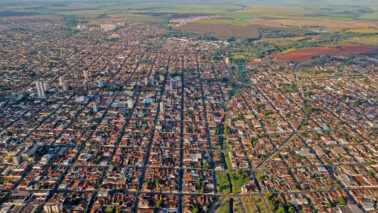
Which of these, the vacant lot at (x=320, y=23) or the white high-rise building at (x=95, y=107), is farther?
the vacant lot at (x=320, y=23)

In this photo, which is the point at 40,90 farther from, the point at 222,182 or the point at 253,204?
the point at 253,204

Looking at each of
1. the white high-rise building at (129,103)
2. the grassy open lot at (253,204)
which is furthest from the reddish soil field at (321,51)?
the grassy open lot at (253,204)

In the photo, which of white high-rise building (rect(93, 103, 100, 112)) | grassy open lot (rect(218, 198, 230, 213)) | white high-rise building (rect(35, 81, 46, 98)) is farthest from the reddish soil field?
white high-rise building (rect(35, 81, 46, 98))

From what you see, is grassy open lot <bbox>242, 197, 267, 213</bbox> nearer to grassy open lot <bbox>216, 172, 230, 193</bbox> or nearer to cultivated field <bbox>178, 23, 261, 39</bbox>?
grassy open lot <bbox>216, 172, 230, 193</bbox>

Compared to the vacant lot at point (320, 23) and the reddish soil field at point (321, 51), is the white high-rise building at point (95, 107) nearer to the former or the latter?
the reddish soil field at point (321, 51)

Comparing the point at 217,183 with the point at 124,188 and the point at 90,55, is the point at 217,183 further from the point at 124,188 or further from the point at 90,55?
the point at 90,55

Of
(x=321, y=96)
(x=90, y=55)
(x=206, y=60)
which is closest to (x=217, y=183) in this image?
(x=321, y=96)

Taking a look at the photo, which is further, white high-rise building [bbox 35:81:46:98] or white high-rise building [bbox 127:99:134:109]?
white high-rise building [bbox 35:81:46:98]

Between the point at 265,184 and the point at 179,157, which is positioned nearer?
the point at 265,184
